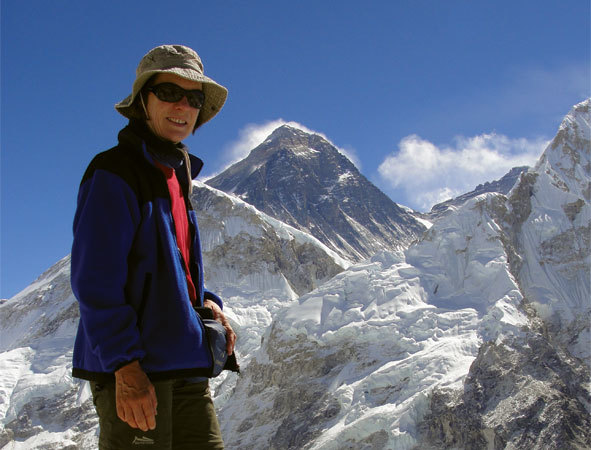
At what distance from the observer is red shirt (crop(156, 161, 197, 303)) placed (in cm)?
346

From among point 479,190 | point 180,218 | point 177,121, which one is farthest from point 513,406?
point 479,190

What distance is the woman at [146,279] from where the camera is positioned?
9.82ft

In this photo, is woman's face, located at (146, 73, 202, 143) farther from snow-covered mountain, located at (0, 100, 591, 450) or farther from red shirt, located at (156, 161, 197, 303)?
snow-covered mountain, located at (0, 100, 591, 450)

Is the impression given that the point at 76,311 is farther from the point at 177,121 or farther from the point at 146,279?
the point at 146,279

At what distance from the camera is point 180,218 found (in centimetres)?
355

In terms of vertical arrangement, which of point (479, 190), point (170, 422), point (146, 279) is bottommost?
point (170, 422)

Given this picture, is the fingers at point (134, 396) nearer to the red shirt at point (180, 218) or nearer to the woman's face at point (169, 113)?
the red shirt at point (180, 218)

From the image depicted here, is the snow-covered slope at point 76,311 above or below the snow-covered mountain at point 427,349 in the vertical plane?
above

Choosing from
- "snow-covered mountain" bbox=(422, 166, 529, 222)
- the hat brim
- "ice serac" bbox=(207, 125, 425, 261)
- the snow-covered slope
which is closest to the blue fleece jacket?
the hat brim

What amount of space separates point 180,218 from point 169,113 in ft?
1.81

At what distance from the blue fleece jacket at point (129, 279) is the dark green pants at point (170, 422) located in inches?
4.4

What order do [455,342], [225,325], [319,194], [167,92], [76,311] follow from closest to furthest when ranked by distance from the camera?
[167,92] → [225,325] → [455,342] → [76,311] → [319,194]

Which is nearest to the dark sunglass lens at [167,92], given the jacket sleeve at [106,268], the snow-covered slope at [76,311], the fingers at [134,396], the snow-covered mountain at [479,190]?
the jacket sleeve at [106,268]

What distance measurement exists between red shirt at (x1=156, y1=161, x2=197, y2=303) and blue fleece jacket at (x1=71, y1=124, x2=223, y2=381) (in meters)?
0.12
